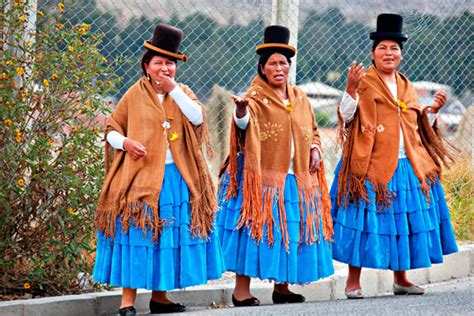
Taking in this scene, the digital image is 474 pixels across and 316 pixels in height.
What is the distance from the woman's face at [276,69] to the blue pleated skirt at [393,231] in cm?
95

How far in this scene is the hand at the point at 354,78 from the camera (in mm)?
7384

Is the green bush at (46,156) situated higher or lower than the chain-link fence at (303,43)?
lower

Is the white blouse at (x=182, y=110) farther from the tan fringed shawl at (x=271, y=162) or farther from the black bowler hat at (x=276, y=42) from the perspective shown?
the black bowler hat at (x=276, y=42)

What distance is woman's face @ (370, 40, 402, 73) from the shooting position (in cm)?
784

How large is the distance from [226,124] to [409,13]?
2575 mm

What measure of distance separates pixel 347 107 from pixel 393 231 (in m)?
0.91

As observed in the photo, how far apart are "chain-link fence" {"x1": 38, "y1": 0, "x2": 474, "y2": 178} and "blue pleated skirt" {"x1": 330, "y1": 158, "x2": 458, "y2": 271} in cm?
183

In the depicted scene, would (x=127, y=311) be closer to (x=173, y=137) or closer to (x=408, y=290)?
(x=173, y=137)

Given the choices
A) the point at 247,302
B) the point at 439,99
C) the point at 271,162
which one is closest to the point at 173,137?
the point at 271,162

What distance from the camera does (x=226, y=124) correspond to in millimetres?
9586

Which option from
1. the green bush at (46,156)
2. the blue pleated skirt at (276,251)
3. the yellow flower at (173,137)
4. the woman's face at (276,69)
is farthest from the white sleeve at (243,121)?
the green bush at (46,156)

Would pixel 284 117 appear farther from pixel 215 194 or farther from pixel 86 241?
pixel 86 241

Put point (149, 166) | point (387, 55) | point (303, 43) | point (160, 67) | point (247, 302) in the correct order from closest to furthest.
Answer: point (149, 166) < point (160, 67) < point (247, 302) < point (387, 55) < point (303, 43)

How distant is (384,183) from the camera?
7.66 metres
